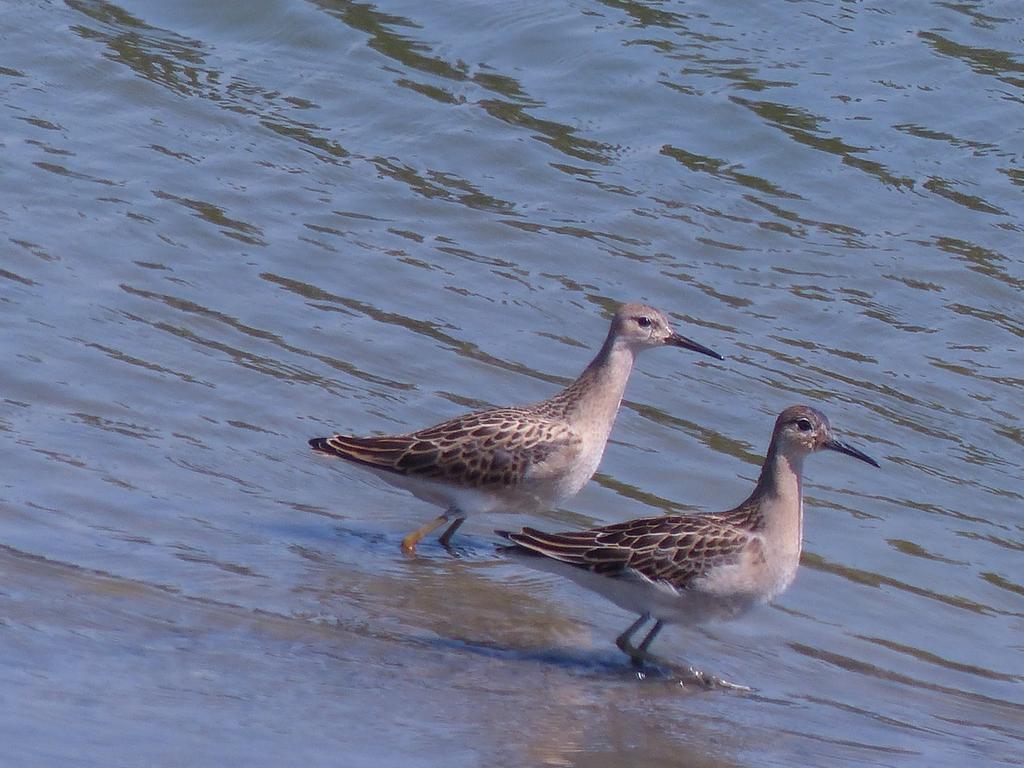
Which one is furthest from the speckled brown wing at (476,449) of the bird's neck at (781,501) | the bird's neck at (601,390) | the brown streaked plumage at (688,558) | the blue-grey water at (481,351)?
the bird's neck at (781,501)

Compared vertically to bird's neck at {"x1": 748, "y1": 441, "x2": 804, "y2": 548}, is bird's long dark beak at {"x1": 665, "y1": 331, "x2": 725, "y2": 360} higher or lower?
higher

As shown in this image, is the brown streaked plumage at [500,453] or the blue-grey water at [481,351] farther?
the brown streaked plumage at [500,453]

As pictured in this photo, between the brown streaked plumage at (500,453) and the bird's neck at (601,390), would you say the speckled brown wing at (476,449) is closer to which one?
the brown streaked plumage at (500,453)

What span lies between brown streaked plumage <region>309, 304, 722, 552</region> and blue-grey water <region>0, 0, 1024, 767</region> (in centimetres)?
37

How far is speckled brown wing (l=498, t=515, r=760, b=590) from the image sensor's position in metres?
8.73

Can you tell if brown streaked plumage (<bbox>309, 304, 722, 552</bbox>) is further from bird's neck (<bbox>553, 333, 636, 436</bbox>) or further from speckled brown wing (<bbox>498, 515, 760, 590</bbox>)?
speckled brown wing (<bbox>498, 515, 760, 590</bbox>)

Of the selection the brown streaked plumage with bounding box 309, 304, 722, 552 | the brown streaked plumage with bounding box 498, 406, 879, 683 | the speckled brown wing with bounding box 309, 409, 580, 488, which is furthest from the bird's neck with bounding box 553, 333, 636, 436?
the brown streaked plumage with bounding box 498, 406, 879, 683

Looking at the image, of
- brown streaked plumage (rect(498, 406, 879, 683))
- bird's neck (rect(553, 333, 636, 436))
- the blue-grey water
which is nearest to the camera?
the blue-grey water

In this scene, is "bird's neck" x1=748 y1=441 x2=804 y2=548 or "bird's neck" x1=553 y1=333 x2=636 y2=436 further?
"bird's neck" x1=553 y1=333 x2=636 y2=436

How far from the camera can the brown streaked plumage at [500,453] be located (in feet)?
33.0

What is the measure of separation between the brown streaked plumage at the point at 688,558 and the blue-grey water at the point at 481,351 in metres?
0.33

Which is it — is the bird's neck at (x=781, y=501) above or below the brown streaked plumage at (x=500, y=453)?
above

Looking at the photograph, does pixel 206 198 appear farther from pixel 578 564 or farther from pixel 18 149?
pixel 578 564

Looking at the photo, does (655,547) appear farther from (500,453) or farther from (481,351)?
(481,351)
